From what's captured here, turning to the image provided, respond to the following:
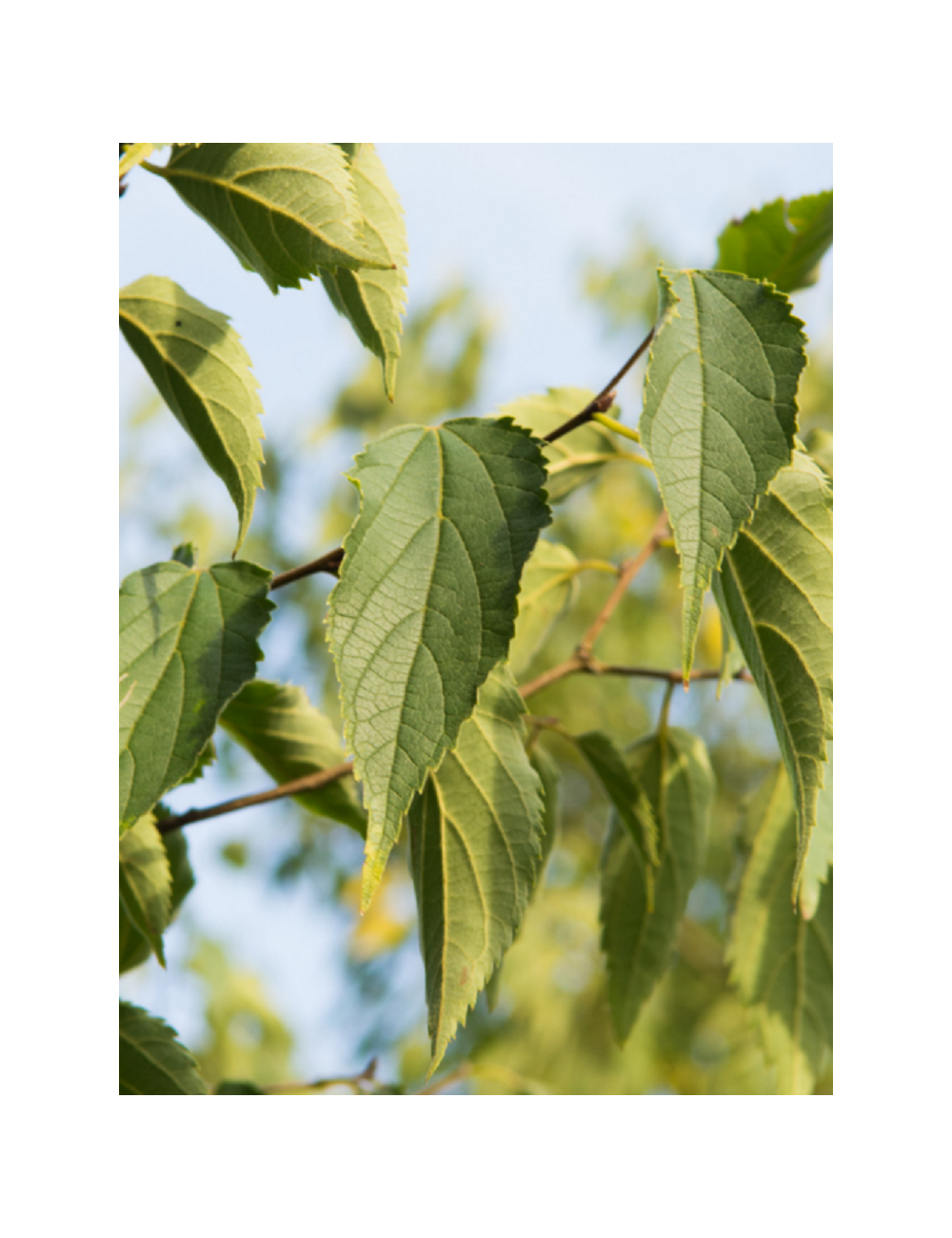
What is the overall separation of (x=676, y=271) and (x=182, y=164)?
27cm

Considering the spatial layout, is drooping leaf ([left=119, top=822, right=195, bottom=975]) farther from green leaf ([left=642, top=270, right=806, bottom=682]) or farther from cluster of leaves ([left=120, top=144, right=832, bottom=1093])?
green leaf ([left=642, top=270, right=806, bottom=682])

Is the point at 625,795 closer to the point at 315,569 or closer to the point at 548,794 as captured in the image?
the point at 548,794

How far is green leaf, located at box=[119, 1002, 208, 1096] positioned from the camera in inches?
22.5

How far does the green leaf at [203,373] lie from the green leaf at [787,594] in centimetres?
24

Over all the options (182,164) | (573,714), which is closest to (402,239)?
(182,164)

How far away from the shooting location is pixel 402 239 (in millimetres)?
535

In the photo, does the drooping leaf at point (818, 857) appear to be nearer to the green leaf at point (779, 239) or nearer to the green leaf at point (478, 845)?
the green leaf at point (478, 845)

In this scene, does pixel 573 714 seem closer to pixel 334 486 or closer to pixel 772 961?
pixel 334 486

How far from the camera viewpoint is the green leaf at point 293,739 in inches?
25.4

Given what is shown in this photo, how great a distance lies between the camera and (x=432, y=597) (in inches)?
15.7

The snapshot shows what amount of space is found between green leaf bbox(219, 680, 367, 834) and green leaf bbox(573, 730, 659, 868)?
16 centimetres

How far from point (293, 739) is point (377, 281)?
1.00ft

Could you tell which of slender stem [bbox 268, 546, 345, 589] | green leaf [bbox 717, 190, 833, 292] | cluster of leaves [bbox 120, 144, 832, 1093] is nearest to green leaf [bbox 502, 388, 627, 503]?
cluster of leaves [bbox 120, 144, 832, 1093]

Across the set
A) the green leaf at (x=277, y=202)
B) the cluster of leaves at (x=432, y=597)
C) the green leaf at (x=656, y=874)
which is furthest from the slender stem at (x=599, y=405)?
the green leaf at (x=656, y=874)
